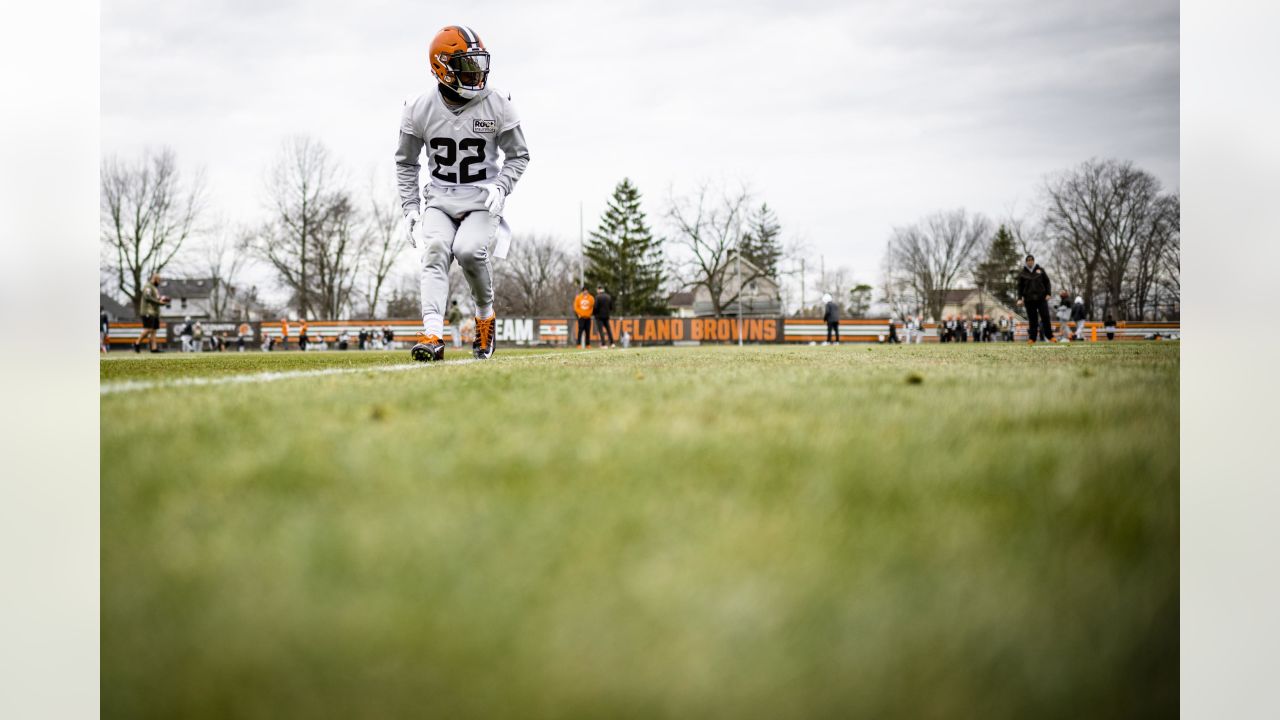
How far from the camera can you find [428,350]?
18.7ft

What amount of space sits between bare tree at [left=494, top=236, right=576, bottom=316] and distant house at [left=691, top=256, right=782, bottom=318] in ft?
40.1

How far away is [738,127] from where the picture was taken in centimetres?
3534

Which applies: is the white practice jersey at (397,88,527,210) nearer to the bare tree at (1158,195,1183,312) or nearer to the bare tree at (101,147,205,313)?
the bare tree at (1158,195,1183,312)

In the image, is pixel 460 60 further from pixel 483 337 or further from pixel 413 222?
pixel 483 337

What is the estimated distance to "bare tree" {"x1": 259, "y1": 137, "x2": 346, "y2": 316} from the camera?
35.3 meters

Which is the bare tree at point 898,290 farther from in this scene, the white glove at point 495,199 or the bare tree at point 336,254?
the white glove at point 495,199

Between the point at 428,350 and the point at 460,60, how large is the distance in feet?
7.47

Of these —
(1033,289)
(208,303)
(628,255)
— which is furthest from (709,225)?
(208,303)

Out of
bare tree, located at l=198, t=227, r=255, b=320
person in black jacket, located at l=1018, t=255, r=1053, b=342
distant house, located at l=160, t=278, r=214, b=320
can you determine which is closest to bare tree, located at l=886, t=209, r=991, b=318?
person in black jacket, located at l=1018, t=255, r=1053, b=342

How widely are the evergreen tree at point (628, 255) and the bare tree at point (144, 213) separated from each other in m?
27.2

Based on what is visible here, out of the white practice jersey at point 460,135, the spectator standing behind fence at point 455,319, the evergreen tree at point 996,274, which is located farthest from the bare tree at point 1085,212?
the evergreen tree at point 996,274

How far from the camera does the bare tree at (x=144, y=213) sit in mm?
16219
